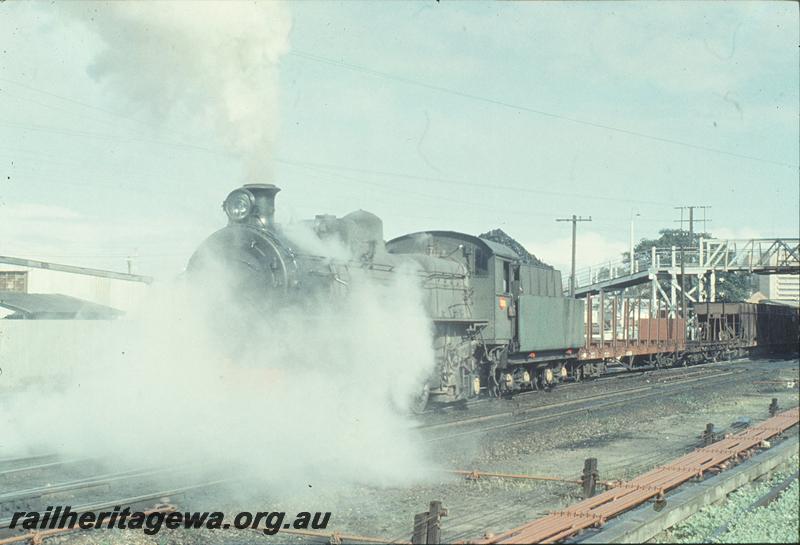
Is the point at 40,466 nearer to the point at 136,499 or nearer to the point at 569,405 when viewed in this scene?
the point at 136,499

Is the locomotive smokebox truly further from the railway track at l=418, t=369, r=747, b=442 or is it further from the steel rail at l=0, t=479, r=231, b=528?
the steel rail at l=0, t=479, r=231, b=528

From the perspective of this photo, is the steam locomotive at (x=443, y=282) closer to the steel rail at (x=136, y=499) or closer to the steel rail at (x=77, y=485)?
the steel rail at (x=77, y=485)

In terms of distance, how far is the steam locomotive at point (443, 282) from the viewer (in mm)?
12656

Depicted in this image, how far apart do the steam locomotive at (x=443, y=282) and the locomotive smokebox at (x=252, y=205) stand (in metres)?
0.02

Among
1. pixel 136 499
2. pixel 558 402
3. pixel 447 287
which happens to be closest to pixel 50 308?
pixel 447 287

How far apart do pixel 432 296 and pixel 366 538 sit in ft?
31.5

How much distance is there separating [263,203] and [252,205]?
219 millimetres

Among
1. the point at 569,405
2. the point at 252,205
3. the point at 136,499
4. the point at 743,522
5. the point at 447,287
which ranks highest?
the point at 252,205

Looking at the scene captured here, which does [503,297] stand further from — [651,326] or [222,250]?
[651,326]

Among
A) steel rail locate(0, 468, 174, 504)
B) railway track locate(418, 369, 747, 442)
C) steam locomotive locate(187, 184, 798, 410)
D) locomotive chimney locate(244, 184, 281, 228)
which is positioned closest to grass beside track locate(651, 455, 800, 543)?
railway track locate(418, 369, 747, 442)

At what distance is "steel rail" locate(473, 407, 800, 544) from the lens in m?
6.43

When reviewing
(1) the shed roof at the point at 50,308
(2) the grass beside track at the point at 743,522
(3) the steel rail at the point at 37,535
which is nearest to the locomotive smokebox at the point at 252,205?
(3) the steel rail at the point at 37,535

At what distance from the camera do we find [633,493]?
8.02 m

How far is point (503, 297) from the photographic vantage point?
19.8 m
